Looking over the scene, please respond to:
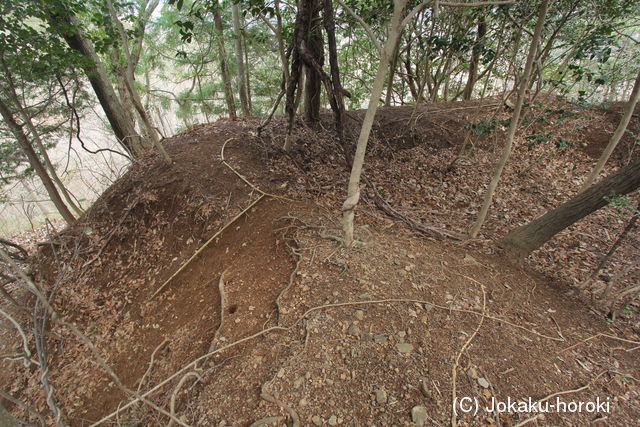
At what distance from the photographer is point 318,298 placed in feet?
7.56

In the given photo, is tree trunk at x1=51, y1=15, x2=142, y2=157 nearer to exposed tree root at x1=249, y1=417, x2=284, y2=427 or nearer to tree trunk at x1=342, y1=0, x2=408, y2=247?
tree trunk at x1=342, y1=0, x2=408, y2=247

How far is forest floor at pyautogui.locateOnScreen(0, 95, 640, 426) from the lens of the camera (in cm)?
174

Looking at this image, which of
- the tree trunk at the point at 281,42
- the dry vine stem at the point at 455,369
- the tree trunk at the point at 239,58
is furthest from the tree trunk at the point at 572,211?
the tree trunk at the point at 239,58

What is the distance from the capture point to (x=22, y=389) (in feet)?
9.27

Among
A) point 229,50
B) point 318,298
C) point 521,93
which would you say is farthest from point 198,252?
point 229,50

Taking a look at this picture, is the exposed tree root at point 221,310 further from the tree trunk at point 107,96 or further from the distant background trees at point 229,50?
the tree trunk at point 107,96

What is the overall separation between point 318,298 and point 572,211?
260 cm

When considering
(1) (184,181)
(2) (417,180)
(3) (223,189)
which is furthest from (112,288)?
(2) (417,180)

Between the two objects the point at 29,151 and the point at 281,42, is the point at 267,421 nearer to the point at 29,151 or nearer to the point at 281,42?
the point at 281,42

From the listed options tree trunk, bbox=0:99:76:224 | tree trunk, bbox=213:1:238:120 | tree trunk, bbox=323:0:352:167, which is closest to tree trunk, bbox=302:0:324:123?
tree trunk, bbox=323:0:352:167

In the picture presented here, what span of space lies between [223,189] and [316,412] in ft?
9.34

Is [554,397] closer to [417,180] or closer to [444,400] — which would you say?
[444,400]

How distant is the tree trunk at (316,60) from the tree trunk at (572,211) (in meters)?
3.02

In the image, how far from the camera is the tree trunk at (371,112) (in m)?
1.78
